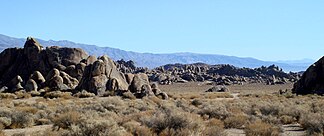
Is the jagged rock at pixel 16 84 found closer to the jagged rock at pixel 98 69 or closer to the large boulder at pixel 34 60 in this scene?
the large boulder at pixel 34 60

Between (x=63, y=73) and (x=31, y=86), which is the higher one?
(x=63, y=73)

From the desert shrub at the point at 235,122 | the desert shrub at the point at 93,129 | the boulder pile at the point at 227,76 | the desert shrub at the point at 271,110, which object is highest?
the desert shrub at the point at 93,129

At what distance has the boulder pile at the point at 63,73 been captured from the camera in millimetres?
43844

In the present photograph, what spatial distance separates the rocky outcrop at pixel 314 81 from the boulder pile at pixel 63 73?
1884 cm

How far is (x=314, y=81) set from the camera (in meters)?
50.0

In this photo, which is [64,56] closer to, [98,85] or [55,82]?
[55,82]

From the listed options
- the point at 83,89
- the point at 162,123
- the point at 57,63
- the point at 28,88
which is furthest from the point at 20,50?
the point at 162,123

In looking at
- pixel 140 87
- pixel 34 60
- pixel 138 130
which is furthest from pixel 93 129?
pixel 34 60

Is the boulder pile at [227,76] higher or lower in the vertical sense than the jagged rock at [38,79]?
lower

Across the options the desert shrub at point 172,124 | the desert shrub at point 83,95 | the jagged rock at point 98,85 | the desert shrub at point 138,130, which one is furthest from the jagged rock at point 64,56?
the desert shrub at point 138,130

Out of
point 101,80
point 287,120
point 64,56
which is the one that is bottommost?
point 101,80

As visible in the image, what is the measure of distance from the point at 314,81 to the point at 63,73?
29.5m

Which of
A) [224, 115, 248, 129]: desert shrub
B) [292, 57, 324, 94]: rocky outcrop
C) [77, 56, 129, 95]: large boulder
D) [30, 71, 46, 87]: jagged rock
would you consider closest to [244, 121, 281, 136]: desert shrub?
[224, 115, 248, 129]: desert shrub

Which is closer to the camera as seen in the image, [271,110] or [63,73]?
[271,110]
